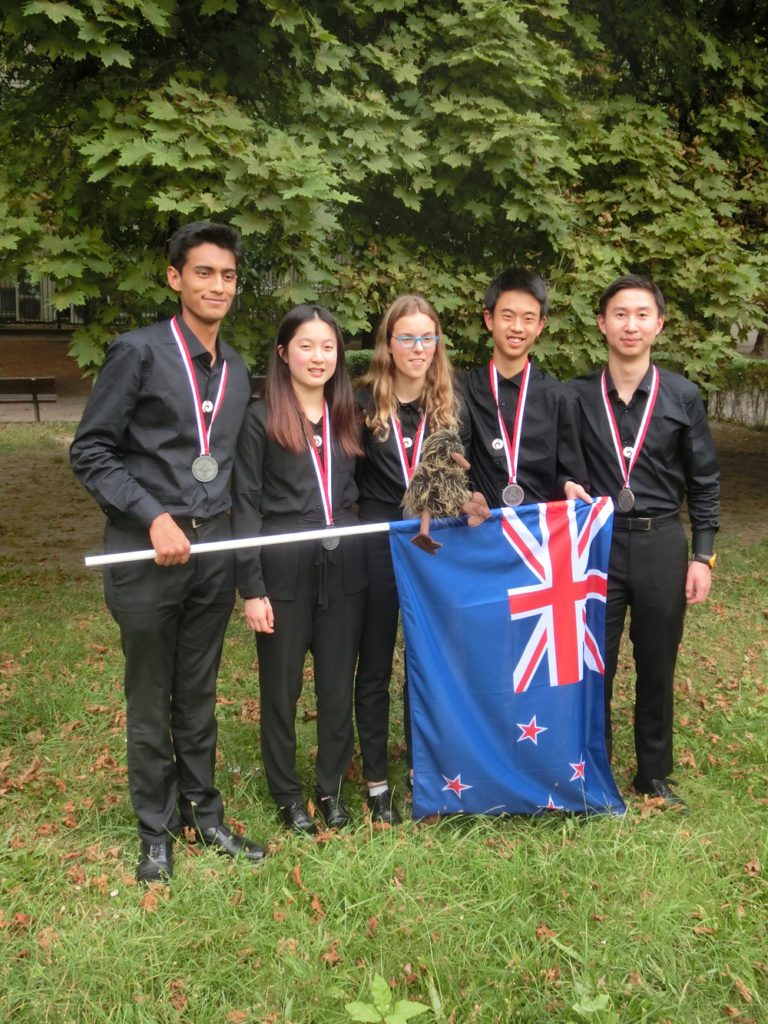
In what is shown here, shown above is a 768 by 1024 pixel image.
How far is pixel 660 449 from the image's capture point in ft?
13.0

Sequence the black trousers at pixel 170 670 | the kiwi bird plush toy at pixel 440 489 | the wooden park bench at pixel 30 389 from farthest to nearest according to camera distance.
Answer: the wooden park bench at pixel 30 389
the kiwi bird plush toy at pixel 440 489
the black trousers at pixel 170 670

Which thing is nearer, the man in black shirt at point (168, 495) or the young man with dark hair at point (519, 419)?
the man in black shirt at point (168, 495)

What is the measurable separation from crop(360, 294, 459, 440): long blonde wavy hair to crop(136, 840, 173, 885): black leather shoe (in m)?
1.84

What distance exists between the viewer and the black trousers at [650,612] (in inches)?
155

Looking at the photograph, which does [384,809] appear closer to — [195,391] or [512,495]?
[512,495]

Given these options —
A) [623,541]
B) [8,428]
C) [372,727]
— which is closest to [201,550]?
[372,727]

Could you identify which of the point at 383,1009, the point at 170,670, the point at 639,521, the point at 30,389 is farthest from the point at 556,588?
the point at 30,389

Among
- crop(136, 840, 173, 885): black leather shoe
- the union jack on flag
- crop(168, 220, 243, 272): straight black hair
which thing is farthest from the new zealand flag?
crop(168, 220, 243, 272): straight black hair

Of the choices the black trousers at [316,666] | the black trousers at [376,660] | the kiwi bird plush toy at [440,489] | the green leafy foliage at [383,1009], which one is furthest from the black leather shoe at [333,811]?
the kiwi bird plush toy at [440,489]

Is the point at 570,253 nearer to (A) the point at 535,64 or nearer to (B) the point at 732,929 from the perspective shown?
(A) the point at 535,64

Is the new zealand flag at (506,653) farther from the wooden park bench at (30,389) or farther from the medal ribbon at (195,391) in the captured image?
the wooden park bench at (30,389)

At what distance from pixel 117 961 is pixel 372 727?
4.67ft

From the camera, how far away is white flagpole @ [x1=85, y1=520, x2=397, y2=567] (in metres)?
3.14

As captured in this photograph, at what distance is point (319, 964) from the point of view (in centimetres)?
301
